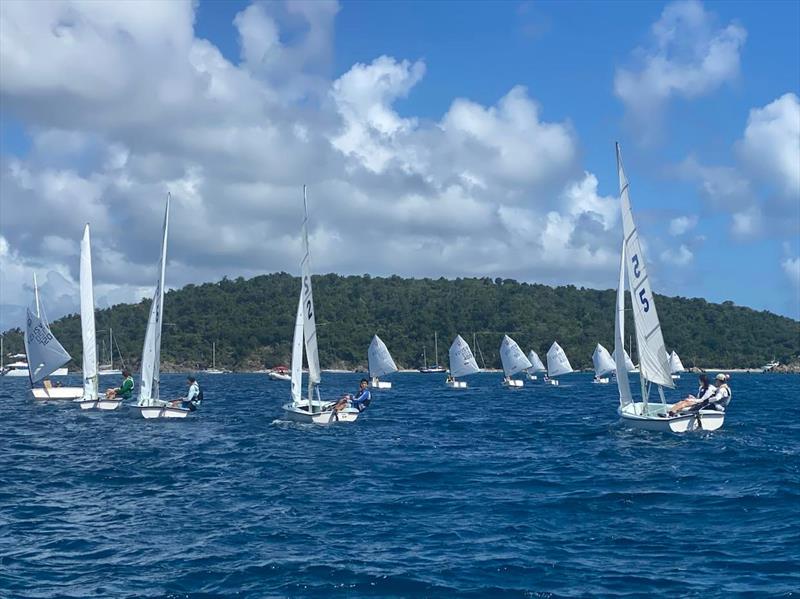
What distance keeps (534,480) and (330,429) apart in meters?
13.2

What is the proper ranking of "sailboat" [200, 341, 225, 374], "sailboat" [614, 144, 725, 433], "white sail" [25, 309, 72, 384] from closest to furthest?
"sailboat" [614, 144, 725, 433]
"white sail" [25, 309, 72, 384]
"sailboat" [200, 341, 225, 374]

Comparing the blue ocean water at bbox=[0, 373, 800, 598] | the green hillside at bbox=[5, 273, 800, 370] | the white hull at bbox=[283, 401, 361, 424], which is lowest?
the blue ocean water at bbox=[0, 373, 800, 598]

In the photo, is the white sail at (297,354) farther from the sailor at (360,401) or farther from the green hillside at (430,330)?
the green hillside at (430,330)

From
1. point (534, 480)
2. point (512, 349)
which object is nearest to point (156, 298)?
point (534, 480)

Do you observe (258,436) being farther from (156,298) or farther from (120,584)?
(120,584)

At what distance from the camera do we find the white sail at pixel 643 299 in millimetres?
30594

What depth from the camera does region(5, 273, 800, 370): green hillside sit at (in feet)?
561

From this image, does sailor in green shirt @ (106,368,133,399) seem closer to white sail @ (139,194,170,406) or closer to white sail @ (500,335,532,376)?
white sail @ (139,194,170,406)

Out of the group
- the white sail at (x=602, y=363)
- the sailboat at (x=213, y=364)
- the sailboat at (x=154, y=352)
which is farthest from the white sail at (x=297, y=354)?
the sailboat at (x=213, y=364)

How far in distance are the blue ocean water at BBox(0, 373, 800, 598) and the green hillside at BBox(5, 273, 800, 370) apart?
5483 inches

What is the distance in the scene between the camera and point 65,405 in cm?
4631

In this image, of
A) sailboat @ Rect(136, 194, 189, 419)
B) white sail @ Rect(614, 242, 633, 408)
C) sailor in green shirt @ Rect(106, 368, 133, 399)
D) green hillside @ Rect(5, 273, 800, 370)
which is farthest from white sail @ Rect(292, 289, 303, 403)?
green hillside @ Rect(5, 273, 800, 370)

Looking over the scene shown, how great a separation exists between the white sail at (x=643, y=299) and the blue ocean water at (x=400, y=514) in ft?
9.54

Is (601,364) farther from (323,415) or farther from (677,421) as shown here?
(677,421)
